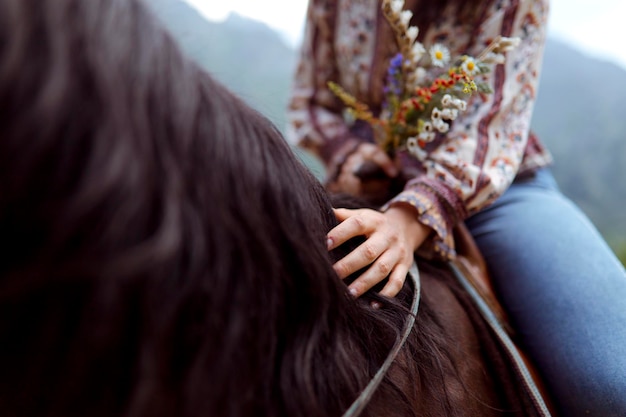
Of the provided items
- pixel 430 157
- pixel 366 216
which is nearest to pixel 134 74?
pixel 366 216

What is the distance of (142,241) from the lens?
31 cm

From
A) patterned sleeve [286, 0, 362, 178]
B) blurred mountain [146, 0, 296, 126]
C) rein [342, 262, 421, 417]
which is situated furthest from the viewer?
patterned sleeve [286, 0, 362, 178]

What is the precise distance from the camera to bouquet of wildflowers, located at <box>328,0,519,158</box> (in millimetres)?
657

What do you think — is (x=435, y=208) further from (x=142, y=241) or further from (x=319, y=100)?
(x=319, y=100)

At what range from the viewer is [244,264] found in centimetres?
36

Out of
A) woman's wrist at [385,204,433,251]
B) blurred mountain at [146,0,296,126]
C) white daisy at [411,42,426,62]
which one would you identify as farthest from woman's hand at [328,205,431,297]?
white daisy at [411,42,426,62]

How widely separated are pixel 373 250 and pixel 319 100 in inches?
29.8

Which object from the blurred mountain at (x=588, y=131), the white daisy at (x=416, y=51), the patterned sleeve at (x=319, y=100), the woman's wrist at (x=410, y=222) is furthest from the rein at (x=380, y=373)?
the blurred mountain at (x=588, y=131)

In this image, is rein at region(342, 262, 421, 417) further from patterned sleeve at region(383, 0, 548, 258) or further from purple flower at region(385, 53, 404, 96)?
purple flower at region(385, 53, 404, 96)

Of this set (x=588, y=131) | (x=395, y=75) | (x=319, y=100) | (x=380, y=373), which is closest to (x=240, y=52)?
(x=319, y=100)

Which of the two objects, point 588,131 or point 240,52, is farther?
point 588,131

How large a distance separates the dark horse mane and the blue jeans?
0.47 m

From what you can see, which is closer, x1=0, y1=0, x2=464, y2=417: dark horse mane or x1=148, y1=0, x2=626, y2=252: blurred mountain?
x1=0, y1=0, x2=464, y2=417: dark horse mane

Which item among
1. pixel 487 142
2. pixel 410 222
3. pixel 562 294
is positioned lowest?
pixel 562 294
